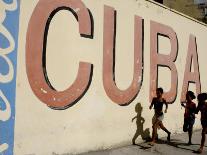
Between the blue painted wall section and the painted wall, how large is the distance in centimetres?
2

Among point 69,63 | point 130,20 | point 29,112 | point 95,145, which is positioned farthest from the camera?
point 130,20

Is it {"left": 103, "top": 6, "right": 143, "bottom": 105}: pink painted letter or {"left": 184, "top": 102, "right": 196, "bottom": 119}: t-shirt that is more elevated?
{"left": 103, "top": 6, "right": 143, "bottom": 105}: pink painted letter

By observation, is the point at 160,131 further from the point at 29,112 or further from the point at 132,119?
the point at 29,112

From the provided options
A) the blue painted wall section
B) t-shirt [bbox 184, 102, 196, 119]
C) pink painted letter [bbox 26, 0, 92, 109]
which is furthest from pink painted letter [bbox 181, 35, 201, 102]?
the blue painted wall section

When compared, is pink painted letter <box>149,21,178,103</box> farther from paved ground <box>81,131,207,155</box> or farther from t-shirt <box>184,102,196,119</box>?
paved ground <box>81,131,207,155</box>

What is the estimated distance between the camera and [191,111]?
11.0m

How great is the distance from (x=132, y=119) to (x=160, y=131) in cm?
166

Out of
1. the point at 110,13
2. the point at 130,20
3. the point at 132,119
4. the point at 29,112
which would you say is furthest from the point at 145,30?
the point at 29,112

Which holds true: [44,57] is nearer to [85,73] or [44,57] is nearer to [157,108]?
[85,73]

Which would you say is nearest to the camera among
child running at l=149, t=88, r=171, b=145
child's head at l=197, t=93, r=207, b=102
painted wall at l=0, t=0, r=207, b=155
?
painted wall at l=0, t=0, r=207, b=155

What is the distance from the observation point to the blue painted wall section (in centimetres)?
739

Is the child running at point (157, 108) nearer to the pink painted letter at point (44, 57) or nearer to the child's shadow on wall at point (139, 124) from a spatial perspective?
the child's shadow on wall at point (139, 124)

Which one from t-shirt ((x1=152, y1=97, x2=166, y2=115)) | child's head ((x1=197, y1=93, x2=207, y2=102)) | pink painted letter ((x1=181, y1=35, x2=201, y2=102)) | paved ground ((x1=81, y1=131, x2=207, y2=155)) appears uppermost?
pink painted letter ((x1=181, y1=35, x2=201, y2=102))

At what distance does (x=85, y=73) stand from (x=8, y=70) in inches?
82.1
